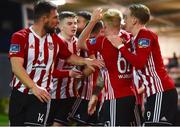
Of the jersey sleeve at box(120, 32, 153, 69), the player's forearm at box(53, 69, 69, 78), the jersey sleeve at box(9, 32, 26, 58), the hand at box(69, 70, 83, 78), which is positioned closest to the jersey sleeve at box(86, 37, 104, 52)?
the jersey sleeve at box(120, 32, 153, 69)

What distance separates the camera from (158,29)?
28.9 m

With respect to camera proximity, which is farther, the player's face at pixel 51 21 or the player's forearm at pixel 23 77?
the player's face at pixel 51 21

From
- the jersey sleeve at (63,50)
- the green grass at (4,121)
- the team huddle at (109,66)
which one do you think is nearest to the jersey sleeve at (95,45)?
the team huddle at (109,66)

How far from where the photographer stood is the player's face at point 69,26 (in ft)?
21.6

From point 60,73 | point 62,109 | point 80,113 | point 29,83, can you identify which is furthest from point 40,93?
point 80,113

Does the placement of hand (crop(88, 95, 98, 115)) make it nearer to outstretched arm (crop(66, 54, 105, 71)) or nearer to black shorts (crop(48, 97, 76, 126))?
black shorts (crop(48, 97, 76, 126))

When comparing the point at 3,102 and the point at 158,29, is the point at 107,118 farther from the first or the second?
the point at 158,29

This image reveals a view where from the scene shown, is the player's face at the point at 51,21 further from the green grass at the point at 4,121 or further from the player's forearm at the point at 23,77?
the green grass at the point at 4,121

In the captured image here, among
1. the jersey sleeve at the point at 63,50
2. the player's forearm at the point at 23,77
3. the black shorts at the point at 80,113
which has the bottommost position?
the black shorts at the point at 80,113

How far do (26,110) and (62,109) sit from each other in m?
1.54

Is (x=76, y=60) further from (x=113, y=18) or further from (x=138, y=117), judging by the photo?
(x=138, y=117)

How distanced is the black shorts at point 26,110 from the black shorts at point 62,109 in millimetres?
1341

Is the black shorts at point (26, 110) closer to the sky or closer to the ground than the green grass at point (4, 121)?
closer to the sky

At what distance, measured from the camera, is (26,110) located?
519 cm
